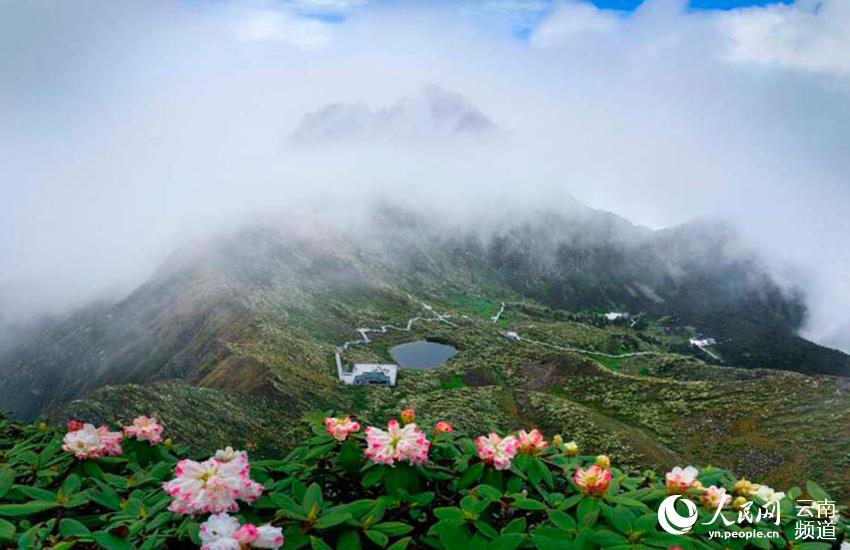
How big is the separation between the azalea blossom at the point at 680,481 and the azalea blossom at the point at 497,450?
121 centimetres

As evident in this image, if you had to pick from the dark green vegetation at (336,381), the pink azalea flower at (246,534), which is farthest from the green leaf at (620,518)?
the dark green vegetation at (336,381)

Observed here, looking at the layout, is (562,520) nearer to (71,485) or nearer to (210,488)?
(210,488)

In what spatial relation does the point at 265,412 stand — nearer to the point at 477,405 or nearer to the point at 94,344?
the point at 477,405

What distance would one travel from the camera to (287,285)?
354 feet

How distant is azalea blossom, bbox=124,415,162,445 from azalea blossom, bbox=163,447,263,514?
2.15m

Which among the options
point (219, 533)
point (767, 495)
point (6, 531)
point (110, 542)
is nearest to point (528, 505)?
point (219, 533)

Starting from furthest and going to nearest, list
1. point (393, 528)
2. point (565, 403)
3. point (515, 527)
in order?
point (565, 403) < point (515, 527) < point (393, 528)

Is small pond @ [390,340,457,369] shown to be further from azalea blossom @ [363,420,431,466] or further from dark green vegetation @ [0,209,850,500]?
azalea blossom @ [363,420,431,466]

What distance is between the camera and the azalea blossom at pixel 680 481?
175 inches

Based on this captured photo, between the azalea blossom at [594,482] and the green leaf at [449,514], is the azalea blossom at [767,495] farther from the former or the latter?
the green leaf at [449,514]

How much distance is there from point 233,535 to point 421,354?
275 feet

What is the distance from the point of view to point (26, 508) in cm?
400

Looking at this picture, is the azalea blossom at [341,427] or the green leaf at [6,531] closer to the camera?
the green leaf at [6,531]

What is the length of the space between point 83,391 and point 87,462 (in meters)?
95.3
